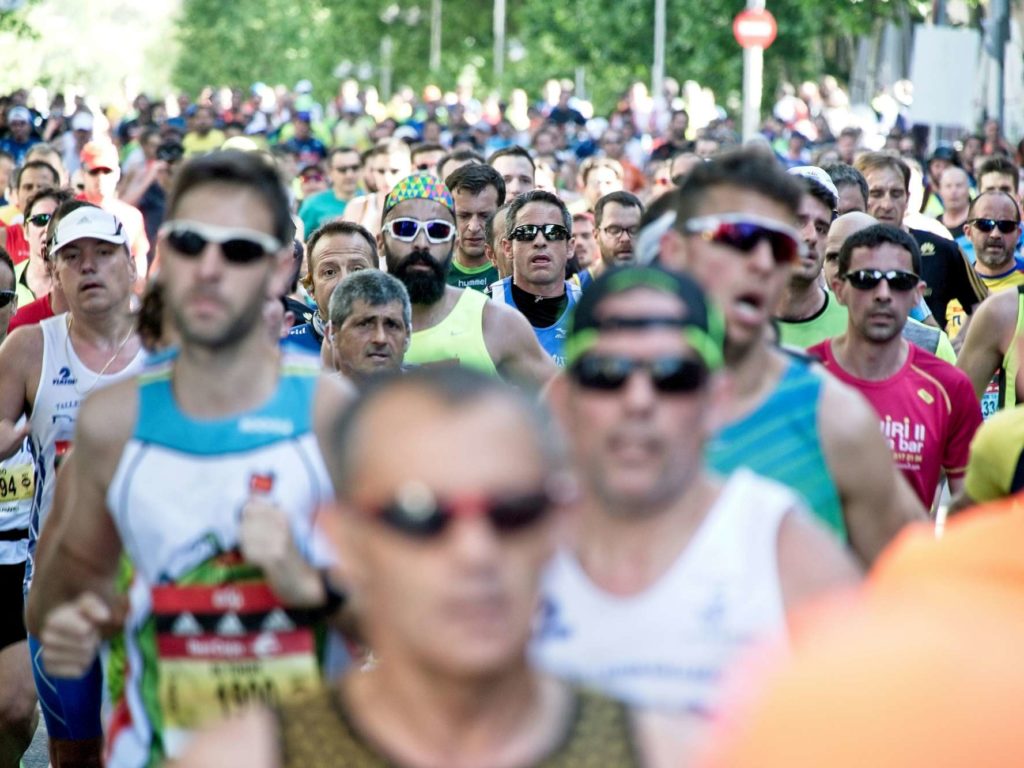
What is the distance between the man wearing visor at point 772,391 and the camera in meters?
4.62

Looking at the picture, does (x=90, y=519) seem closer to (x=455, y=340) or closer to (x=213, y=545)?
(x=213, y=545)

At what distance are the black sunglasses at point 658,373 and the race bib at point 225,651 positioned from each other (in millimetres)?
1163

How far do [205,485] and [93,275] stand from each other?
10.1ft

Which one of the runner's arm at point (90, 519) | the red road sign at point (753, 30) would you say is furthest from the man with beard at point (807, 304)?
the red road sign at point (753, 30)

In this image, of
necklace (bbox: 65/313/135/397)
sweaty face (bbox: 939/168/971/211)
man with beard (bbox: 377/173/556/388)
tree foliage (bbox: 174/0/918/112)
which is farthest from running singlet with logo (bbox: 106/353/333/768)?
tree foliage (bbox: 174/0/918/112)

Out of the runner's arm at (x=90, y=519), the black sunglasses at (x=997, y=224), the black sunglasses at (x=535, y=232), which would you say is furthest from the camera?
the black sunglasses at (x=997, y=224)

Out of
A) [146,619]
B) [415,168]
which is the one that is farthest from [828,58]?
[146,619]

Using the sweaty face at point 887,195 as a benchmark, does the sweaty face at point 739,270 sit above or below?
below

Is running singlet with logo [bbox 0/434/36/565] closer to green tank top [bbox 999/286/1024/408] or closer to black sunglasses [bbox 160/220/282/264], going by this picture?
green tank top [bbox 999/286/1024/408]

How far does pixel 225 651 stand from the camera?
14.5 ft

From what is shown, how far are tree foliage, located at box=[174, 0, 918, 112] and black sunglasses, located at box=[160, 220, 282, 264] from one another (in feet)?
99.5

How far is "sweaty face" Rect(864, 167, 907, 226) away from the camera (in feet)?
40.4

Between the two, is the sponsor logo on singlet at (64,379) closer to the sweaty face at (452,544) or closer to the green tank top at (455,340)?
the green tank top at (455,340)

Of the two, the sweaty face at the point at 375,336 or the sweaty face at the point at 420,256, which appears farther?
the sweaty face at the point at 420,256
